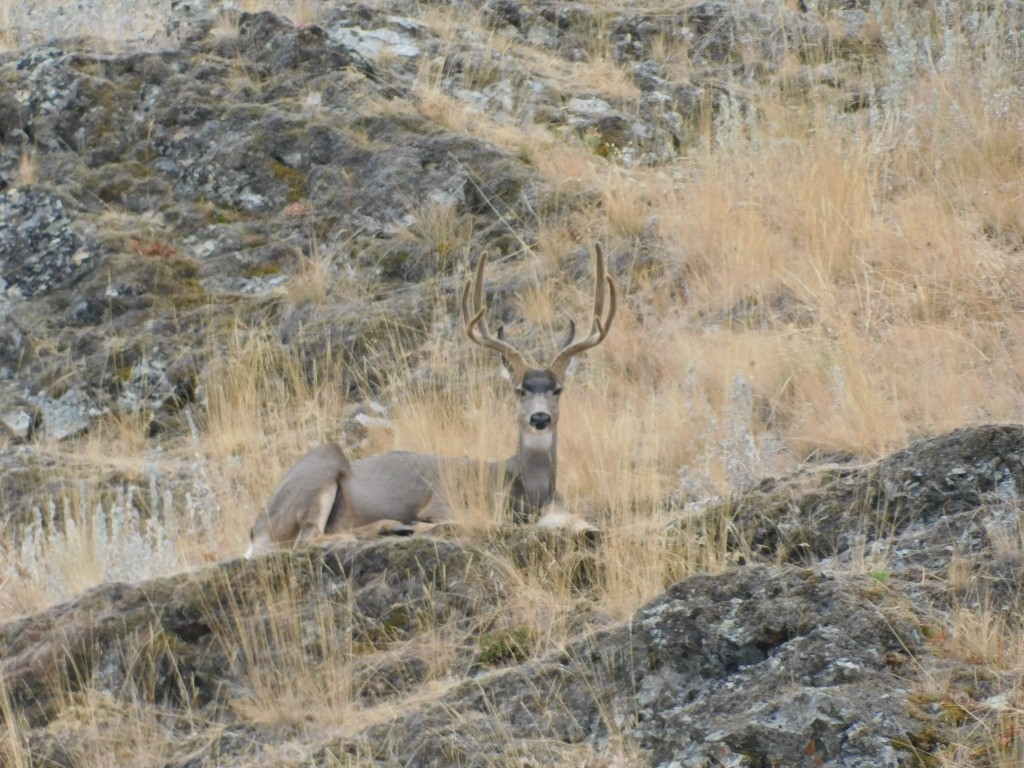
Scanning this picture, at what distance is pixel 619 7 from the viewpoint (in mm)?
16875

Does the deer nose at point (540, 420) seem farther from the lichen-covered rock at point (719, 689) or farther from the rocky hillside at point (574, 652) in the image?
the lichen-covered rock at point (719, 689)

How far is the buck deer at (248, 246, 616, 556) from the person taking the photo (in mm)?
9414

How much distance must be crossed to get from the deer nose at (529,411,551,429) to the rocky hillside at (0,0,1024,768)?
1.02ft

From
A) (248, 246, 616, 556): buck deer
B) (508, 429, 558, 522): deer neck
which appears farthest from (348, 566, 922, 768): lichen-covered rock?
(508, 429, 558, 522): deer neck

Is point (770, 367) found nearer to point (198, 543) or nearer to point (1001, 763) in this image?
point (198, 543)

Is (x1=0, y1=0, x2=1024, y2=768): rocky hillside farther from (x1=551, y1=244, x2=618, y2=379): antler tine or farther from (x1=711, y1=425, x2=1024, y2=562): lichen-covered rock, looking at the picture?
(x1=551, y1=244, x2=618, y2=379): antler tine

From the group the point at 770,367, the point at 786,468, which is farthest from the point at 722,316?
the point at 786,468

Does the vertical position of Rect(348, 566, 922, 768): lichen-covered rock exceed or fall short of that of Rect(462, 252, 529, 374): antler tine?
it exceeds it

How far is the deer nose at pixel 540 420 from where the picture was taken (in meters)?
9.71

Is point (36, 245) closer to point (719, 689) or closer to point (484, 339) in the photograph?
point (484, 339)

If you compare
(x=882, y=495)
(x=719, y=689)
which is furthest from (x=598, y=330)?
(x=719, y=689)

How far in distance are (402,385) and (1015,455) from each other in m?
5.87

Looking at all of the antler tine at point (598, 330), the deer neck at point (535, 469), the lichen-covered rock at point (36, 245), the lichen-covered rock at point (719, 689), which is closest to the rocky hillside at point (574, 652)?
the lichen-covered rock at point (719, 689)

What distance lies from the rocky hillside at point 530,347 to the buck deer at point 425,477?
0.29m
